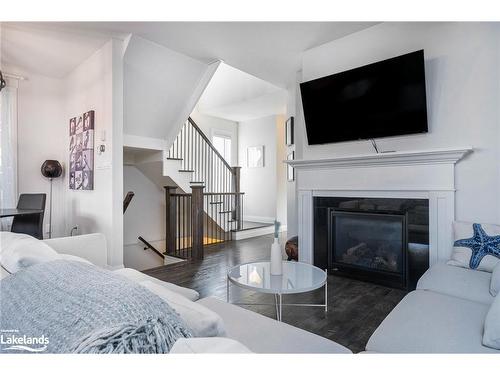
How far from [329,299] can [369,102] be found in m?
1.77

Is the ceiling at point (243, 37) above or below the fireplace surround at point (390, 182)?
above

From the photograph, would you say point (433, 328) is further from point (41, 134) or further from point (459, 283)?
point (41, 134)

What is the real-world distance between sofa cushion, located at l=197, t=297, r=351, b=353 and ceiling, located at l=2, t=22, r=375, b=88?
7.38 ft

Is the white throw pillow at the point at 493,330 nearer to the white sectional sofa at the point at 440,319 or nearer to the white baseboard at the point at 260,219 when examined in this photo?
the white sectional sofa at the point at 440,319

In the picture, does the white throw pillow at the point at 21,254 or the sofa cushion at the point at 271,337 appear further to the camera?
the white throw pillow at the point at 21,254

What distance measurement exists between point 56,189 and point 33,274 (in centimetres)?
326

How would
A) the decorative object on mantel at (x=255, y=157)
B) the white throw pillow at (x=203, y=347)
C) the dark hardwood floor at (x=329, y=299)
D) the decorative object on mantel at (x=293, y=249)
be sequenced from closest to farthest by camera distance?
the white throw pillow at (x=203, y=347) → the dark hardwood floor at (x=329, y=299) → the decorative object on mantel at (x=293, y=249) → the decorative object on mantel at (x=255, y=157)

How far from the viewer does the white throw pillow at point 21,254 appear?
1.04 m

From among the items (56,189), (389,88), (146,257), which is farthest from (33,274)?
(146,257)

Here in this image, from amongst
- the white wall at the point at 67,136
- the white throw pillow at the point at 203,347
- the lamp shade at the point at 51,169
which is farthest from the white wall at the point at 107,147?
the white throw pillow at the point at 203,347

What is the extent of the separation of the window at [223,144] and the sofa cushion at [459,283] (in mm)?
5512

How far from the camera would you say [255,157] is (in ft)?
21.7

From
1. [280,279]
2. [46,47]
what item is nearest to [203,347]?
[280,279]
